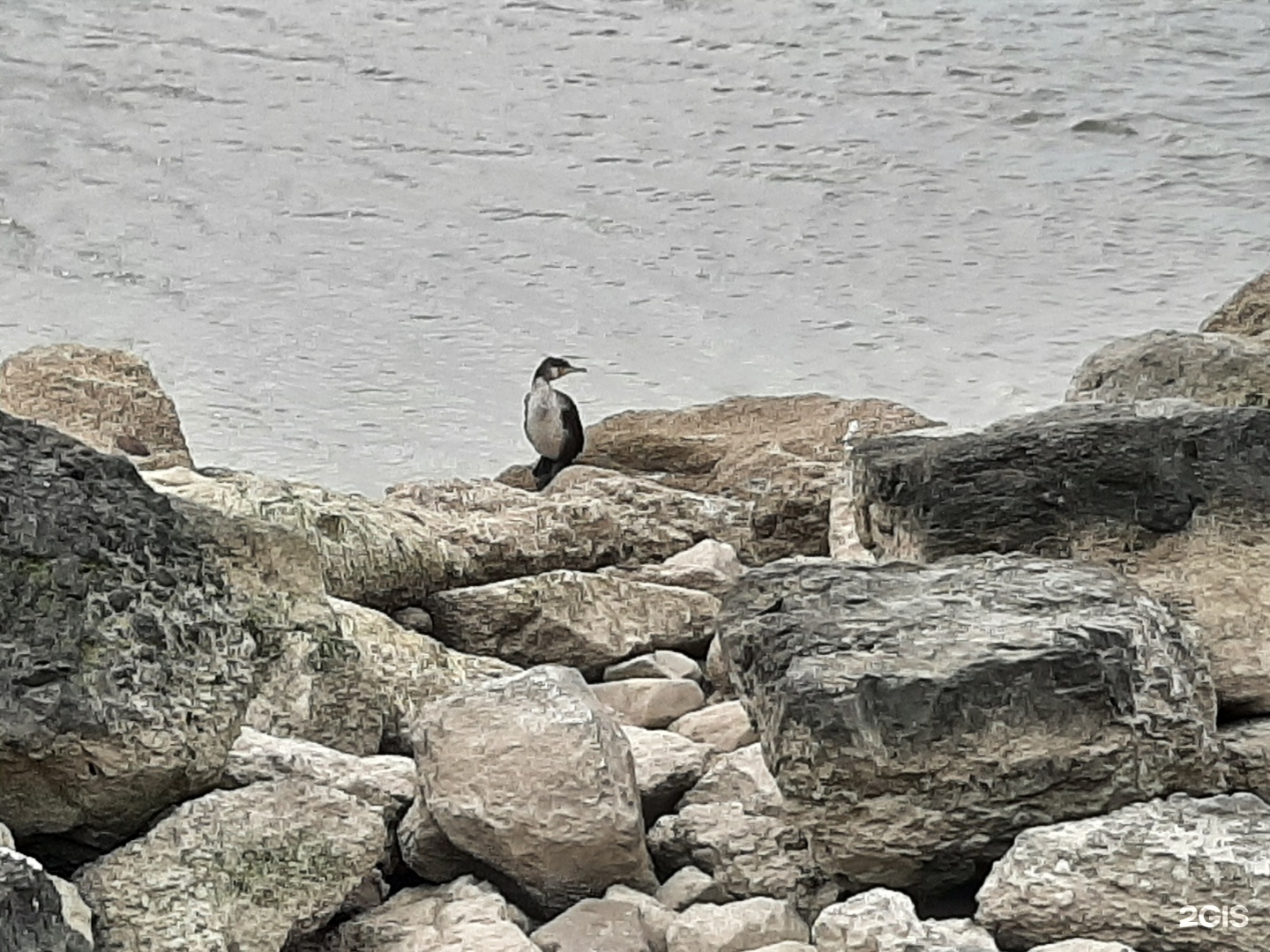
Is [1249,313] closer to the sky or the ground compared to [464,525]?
closer to the sky

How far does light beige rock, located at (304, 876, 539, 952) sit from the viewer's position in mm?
1687

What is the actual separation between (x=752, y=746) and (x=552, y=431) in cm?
381

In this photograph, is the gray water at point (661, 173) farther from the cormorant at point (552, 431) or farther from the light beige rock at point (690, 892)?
the light beige rock at point (690, 892)

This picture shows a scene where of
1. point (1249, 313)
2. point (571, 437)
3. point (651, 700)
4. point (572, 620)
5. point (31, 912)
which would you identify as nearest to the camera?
point (31, 912)

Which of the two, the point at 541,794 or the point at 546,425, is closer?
the point at 541,794

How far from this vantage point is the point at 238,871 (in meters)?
1.68

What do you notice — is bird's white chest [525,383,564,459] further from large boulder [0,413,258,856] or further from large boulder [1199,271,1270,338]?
large boulder [0,413,258,856]

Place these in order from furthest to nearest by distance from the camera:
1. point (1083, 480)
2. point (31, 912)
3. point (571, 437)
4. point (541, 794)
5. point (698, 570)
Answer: point (571, 437)
point (698, 570)
point (1083, 480)
point (541, 794)
point (31, 912)

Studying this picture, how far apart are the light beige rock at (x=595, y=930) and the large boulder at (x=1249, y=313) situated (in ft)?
8.95

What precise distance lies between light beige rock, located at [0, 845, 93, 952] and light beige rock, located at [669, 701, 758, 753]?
1033 millimetres

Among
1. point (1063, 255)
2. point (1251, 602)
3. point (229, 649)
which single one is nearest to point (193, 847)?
point (229, 649)

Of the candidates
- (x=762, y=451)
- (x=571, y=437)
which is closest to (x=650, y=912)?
(x=762, y=451)

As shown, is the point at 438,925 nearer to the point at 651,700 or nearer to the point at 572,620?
the point at 651,700

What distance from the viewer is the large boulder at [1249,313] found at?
409 centimetres
